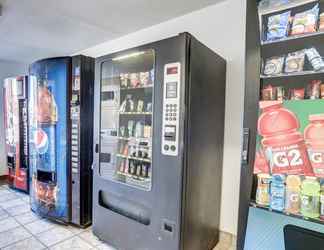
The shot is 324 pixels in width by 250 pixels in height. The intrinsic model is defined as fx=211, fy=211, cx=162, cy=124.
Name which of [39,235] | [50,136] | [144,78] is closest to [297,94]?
[144,78]

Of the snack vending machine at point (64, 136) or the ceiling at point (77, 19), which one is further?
the snack vending machine at point (64, 136)

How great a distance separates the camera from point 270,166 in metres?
1.18

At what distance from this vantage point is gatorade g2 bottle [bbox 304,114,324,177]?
1.04 meters

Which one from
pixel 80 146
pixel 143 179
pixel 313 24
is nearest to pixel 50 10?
pixel 80 146

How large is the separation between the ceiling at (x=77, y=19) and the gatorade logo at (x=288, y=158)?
146 cm

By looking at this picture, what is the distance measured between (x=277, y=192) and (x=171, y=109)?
0.80 metres

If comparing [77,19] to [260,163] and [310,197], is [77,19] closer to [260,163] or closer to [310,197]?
[260,163]

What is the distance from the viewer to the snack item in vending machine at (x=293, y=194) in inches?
44.2

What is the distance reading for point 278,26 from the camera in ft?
3.82

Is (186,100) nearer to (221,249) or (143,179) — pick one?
(143,179)

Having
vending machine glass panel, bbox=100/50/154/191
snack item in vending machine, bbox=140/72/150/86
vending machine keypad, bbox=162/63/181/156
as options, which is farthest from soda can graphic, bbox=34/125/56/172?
vending machine keypad, bbox=162/63/181/156

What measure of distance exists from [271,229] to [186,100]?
91cm

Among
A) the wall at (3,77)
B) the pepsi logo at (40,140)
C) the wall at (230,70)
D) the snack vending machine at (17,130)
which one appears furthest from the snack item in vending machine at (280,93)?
the wall at (3,77)

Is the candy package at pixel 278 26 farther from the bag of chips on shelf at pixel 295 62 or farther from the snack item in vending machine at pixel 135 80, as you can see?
the snack item in vending machine at pixel 135 80
